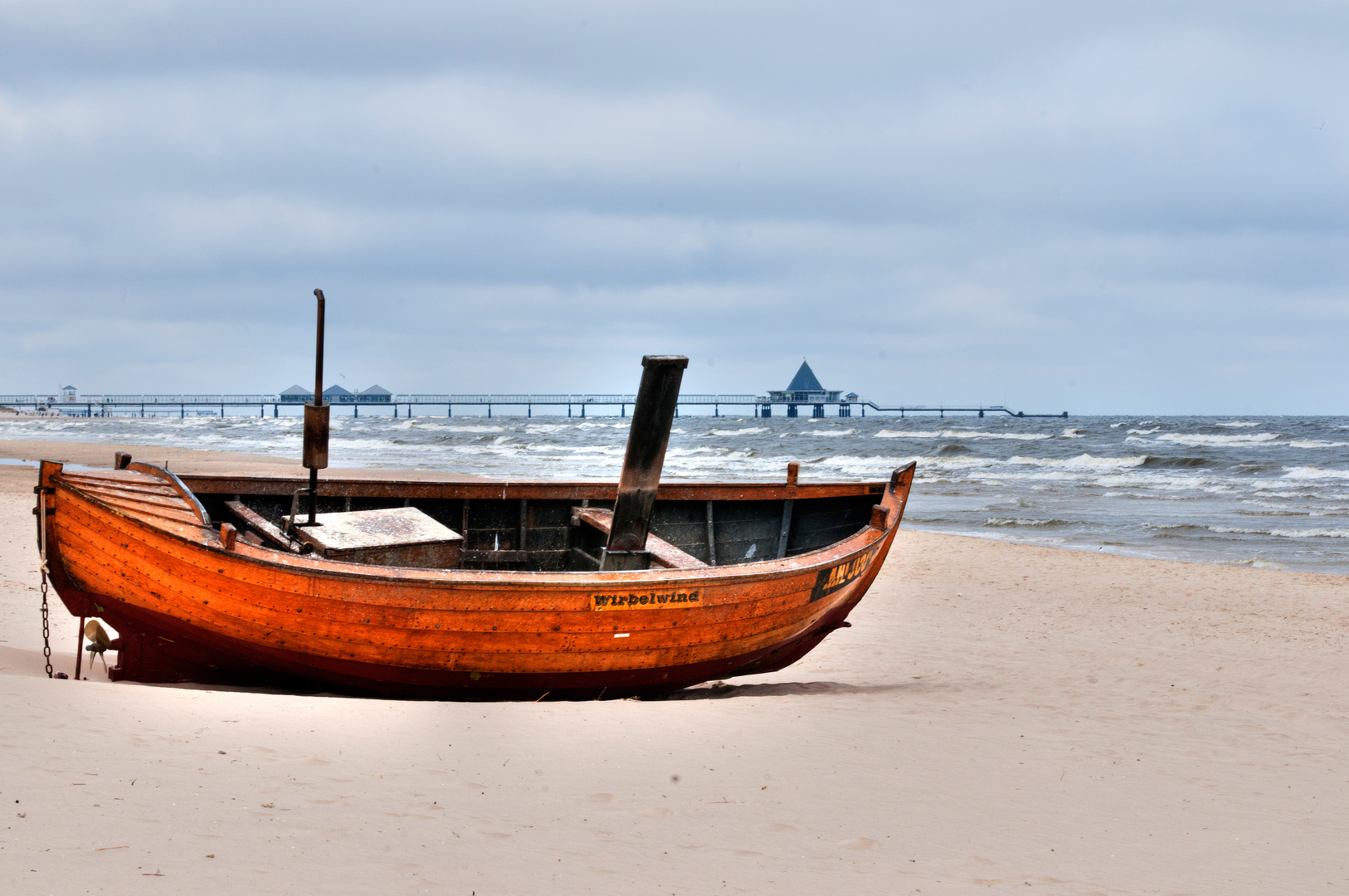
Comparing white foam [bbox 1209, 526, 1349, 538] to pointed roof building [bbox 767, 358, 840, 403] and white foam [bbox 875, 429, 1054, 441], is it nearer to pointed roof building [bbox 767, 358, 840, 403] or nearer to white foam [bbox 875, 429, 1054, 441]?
white foam [bbox 875, 429, 1054, 441]

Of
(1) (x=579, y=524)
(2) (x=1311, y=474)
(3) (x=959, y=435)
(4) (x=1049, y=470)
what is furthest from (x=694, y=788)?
(3) (x=959, y=435)

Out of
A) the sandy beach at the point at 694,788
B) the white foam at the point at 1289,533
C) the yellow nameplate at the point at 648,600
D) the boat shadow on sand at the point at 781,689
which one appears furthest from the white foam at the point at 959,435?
the yellow nameplate at the point at 648,600

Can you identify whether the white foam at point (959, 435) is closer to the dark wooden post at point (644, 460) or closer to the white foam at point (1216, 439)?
the white foam at point (1216, 439)

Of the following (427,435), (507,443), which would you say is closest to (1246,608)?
(507,443)

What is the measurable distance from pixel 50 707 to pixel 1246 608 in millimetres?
11552

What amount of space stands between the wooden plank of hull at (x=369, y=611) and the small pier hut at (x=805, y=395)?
468 ft

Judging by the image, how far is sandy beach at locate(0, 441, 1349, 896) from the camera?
3.47 m

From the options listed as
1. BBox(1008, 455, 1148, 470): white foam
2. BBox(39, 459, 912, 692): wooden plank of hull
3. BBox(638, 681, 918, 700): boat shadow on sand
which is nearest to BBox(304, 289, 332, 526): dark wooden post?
BBox(39, 459, 912, 692): wooden plank of hull

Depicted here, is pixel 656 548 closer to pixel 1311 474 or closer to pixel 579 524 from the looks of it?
pixel 579 524

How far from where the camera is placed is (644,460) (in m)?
6.80

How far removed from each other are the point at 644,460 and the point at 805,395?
145 m

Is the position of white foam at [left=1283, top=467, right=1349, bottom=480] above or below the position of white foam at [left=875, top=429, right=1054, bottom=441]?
below

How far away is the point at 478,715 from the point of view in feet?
17.4

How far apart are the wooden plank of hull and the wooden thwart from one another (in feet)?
2.14
